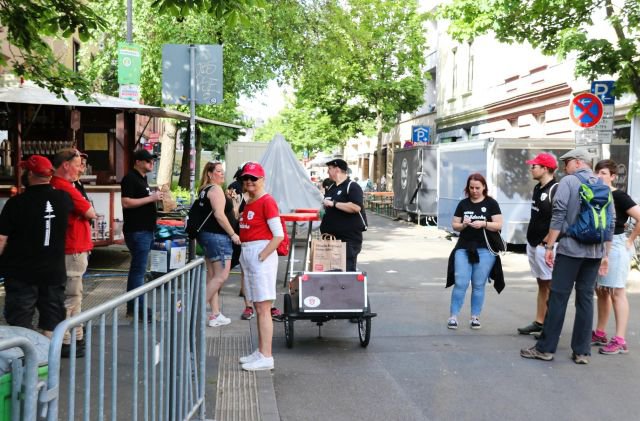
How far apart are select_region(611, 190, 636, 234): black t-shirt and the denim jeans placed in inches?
26.8

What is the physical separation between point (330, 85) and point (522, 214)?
2034 centimetres

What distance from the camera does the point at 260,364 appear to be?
6.21 metres

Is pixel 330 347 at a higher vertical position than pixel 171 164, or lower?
lower

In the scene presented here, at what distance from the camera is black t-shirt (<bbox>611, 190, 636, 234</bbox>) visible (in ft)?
23.2

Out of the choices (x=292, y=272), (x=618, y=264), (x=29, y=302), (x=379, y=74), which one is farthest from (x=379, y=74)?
(x=29, y=302)

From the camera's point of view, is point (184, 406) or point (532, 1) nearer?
point (184, 406)

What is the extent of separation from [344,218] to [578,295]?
8.99 feet

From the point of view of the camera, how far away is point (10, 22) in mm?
8273

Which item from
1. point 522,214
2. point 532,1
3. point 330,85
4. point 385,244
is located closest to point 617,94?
point 532,1

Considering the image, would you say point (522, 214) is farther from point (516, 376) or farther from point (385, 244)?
point (516, 376)

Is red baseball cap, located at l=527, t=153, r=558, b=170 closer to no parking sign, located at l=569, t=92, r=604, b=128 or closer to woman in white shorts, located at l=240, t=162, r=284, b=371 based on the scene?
woman in white shorts, located at l=240, t=162, r=284, b=371

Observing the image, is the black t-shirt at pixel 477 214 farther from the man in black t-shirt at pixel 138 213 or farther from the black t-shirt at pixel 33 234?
the black t-shirt at pixel 33 234

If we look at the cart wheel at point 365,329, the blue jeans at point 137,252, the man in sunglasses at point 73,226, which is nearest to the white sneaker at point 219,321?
the blue jeans at point 137,252

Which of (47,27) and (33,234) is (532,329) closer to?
(33,234)
